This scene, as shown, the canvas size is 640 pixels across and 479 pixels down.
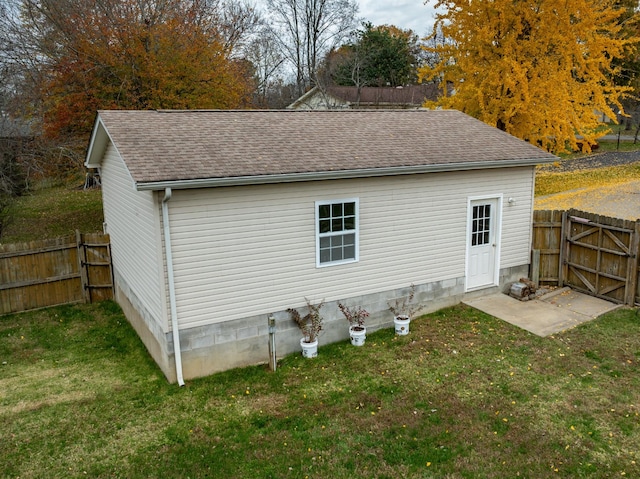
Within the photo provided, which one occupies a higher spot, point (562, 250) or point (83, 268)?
point (562, 250)

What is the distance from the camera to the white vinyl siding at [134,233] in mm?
8078

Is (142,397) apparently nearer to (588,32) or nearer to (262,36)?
(588,32)

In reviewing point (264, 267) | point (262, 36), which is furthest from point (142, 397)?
point (262, 36)

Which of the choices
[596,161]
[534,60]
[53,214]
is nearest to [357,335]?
[534,60]

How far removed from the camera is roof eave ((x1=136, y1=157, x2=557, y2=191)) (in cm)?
755

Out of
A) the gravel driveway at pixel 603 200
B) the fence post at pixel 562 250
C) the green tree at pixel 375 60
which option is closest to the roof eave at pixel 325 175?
the fence post at pixel 562 250

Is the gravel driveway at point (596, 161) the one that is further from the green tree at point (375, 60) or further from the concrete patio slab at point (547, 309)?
the concrete patio slab at point (547, 309)

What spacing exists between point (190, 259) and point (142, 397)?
229 cm

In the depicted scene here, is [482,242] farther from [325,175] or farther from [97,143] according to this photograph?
[97,143]

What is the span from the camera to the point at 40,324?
11078mm

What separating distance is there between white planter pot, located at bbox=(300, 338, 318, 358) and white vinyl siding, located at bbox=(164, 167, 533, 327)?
78 cm

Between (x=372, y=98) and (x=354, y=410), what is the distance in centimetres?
3688

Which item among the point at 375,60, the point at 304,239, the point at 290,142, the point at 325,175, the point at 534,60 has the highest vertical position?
the point at 375,60

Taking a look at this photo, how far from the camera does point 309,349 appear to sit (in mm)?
9070
